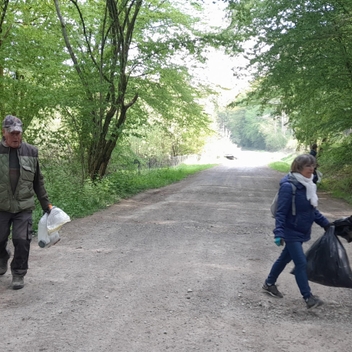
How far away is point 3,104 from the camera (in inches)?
503

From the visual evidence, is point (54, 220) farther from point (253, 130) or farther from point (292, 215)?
point (253, 130)

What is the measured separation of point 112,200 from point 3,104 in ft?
14.6

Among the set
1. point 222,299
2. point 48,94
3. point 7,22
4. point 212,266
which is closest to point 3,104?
point 48,94

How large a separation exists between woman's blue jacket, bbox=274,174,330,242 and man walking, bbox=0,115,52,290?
9.88 ft

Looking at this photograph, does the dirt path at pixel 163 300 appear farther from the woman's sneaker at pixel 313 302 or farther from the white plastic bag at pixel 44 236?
the white plastic bag at pixel 44 236

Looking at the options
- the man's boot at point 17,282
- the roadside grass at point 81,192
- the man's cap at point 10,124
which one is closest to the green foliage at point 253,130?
the roadside grass at point 81,192

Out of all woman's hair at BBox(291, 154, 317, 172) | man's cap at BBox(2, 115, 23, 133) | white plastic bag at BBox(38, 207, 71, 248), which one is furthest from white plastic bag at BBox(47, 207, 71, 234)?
woman's hair at BBox(291, 154, 317, 172)

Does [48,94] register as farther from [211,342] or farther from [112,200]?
[211,342]

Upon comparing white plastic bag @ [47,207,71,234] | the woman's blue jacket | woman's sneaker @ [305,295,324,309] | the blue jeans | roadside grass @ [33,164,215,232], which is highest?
the woman's blue jacket

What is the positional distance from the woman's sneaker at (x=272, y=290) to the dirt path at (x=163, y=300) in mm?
88

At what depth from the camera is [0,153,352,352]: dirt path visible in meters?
3.74

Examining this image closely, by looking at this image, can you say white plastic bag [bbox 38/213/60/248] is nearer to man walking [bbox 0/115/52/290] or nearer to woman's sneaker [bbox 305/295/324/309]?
man walking [bbox 0/115/52/290]

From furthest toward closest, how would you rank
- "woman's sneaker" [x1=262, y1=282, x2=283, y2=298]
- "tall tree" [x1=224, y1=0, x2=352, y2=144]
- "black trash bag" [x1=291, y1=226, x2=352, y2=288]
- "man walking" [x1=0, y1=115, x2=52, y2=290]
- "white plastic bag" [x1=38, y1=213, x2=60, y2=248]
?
"tall tree" [x1=224, y1=0, x2=352, y2=144], "white plastic bag" [x1=38, y1=213, x2=60, y2=248], "man walking" [x1=0, y1=115, x2=52, y2=290], "woman's sneaker" [x1=262, y1=282, x2=283, y2=298], "black trash bag" [x1=291, y1=226, x2=352, y2=288]

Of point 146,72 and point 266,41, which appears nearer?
point 266,41
